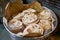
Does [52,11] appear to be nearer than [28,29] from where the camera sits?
No

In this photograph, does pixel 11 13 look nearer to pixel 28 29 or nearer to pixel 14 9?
pixel 14 9

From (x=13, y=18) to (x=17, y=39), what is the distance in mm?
182

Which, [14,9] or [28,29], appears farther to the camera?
[14,9]

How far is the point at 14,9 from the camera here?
1109 mm

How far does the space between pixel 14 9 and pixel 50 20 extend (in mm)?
260

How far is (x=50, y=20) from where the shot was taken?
105 centimetres

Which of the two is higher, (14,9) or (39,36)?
(14,9)

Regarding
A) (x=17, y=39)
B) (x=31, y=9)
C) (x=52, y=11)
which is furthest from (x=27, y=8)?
(x=17, y=39)

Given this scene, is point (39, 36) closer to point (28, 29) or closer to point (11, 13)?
point (28, 29)

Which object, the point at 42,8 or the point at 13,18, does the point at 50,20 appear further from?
the point at 13,18

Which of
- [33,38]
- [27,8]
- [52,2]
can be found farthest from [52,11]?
[33,38]

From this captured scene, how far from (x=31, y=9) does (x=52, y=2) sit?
0.15 m

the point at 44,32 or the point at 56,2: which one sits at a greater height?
the point at 56,2

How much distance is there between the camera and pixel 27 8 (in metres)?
1.13
